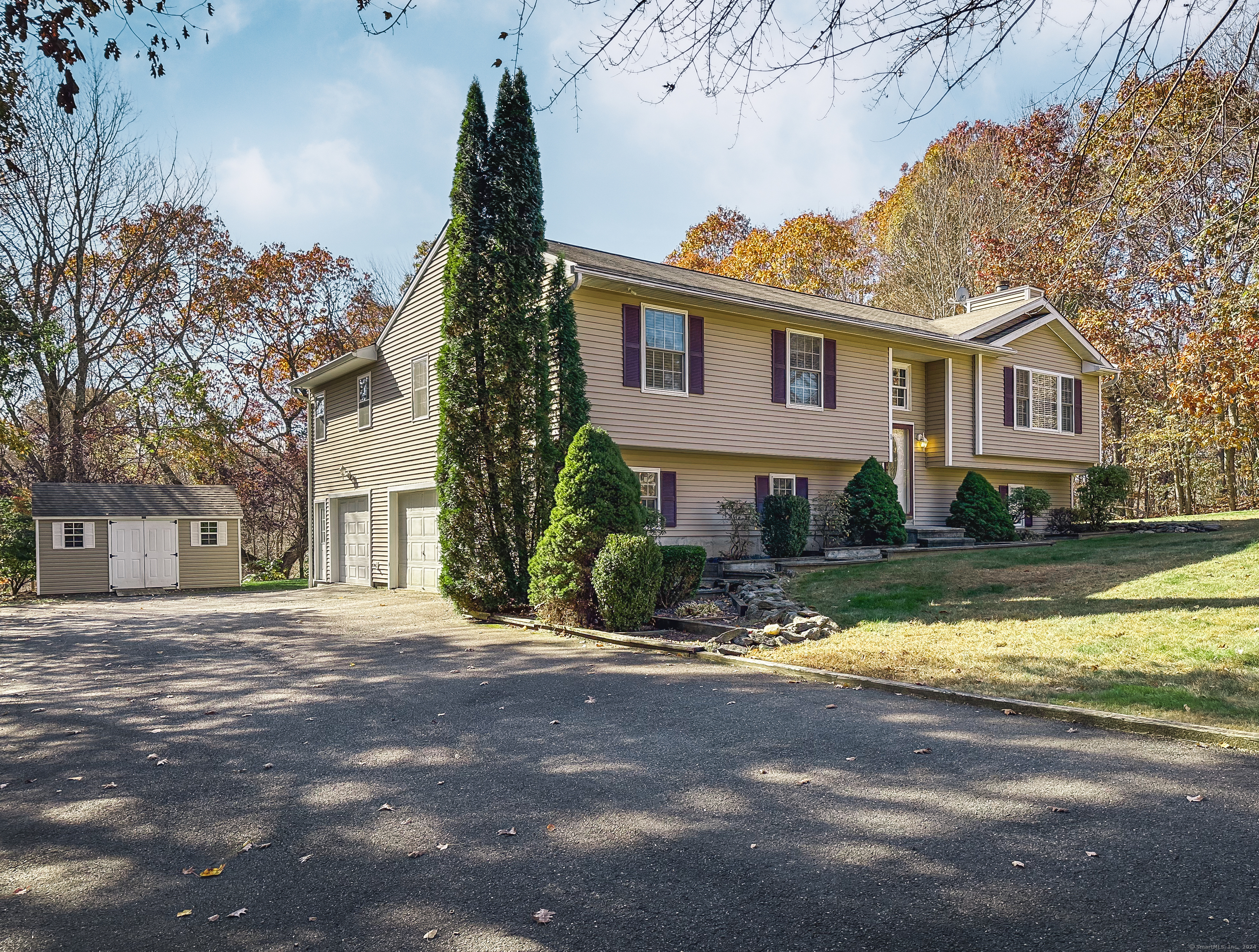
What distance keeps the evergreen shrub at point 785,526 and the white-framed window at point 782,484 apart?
1.25 metres

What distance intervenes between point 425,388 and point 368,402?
3184mm

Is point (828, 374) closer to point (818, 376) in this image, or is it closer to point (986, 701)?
point (818, 376)

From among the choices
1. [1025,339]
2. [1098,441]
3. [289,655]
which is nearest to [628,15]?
[289,655]

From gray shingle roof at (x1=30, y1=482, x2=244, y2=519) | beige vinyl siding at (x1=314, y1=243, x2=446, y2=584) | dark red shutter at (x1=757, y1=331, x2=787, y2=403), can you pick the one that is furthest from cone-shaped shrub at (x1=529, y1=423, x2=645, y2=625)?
gray shingle roof at (x1=30, y1=482, x2=244, y2=519)

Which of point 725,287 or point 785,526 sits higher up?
point 725,287

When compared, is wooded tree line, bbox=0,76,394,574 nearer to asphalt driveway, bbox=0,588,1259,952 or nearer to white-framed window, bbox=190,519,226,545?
white-framed window, bbox=190,519,226,545

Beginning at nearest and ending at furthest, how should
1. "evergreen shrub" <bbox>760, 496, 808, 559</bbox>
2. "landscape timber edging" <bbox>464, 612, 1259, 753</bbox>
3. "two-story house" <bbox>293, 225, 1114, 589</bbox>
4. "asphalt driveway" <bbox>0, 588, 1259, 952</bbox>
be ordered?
1. "asphalt driveway" <bbox>0, 588, 1259, 952</bbox>
2. "landscape timber edging" <bbox>464, 612, 1259, 753</bbox>
3. "two-story house" <bbox>293, 225, 1114, 589</bbox>
4. "evergreen shrub" <bbox>760, 496, 808, 559</bbox>

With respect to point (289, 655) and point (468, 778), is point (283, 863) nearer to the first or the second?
point (468, 778)

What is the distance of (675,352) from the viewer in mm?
16266

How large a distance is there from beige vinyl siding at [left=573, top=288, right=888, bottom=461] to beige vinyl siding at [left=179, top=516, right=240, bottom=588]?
14691 millimetres

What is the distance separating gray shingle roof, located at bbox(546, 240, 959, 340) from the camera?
15.8 m

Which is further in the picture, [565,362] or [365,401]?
[365,401]

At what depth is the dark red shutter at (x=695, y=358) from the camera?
53.5ft

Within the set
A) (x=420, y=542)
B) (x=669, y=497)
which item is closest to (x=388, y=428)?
(x=420, y=542)
